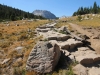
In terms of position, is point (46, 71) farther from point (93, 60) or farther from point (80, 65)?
point (93, 60)

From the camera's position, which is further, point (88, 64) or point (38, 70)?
point (88, 64)

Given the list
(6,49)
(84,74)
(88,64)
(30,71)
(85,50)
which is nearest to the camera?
(84,74)

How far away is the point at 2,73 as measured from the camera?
14336 mm

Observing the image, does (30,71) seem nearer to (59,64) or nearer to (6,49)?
(59,64)

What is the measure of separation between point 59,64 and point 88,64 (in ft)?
8.75

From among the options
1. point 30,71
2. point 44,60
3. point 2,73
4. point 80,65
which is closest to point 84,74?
point 80,65

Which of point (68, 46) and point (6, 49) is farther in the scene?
point (6, 49)

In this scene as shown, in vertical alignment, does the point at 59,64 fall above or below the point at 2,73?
above

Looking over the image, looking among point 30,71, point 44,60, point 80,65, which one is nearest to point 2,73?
point 30,71

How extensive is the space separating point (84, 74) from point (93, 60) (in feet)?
8.99

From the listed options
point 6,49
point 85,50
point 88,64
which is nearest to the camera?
point 88,64

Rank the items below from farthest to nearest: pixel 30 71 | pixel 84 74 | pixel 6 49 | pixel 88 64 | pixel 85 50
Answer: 1. pixel 6 49
2. pixel 85 50
3. pixel 88 64
4. pixel 30 71
5. pixel 84 74

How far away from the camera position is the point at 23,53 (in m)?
17.7

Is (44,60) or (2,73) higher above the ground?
(44,60)
